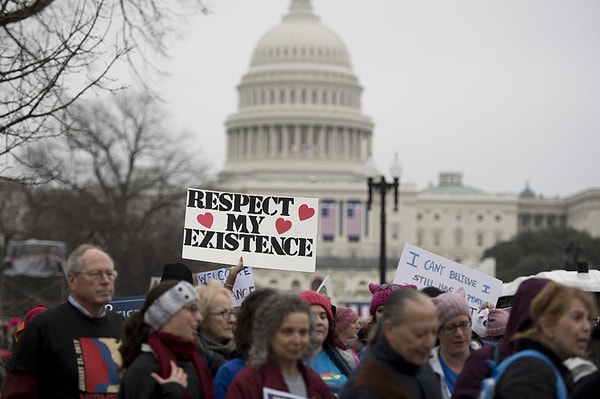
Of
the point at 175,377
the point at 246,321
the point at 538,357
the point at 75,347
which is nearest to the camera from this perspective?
the point at 538,357

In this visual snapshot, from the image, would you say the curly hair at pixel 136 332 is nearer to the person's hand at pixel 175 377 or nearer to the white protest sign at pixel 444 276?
the person's hand at pixel 175 377

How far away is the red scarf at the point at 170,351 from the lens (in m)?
9.09

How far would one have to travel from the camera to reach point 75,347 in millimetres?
9414

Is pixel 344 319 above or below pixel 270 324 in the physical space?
above

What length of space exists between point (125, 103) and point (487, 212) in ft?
395

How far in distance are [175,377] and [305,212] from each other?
5.09 m

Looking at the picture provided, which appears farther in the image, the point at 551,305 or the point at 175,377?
the point at 175,377

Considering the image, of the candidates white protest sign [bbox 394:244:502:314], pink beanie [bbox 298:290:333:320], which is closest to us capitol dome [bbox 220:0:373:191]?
white protest sign [bbox 394:244:502:314]

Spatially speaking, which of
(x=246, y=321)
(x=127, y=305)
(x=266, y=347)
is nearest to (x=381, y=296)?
(x=127, y=305)

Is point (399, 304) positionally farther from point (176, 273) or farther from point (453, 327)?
point (176, 273)

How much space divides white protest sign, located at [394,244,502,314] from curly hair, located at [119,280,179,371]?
584 centimetres

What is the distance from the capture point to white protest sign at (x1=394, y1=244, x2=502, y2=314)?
14.9 m

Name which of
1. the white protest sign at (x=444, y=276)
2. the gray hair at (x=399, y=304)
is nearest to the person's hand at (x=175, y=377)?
the gray hair at (x=399, y=304)

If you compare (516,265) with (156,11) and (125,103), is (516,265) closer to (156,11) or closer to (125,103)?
(125,103)
